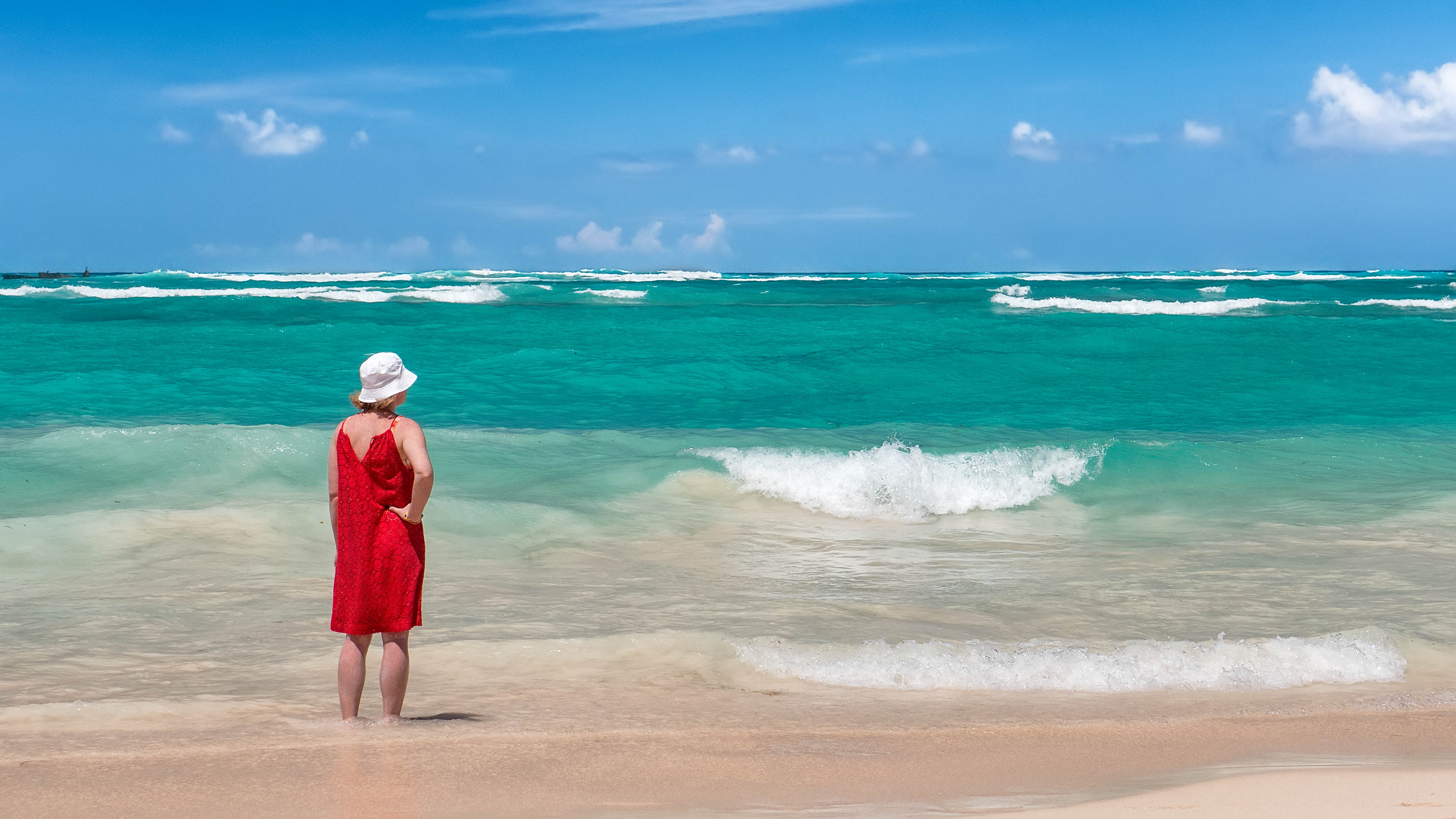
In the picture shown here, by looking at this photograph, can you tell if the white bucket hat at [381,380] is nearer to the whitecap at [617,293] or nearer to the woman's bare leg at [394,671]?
the woman's bare leg at [394,671]

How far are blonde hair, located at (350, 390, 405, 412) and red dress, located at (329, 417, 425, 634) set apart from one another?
0.07 meters

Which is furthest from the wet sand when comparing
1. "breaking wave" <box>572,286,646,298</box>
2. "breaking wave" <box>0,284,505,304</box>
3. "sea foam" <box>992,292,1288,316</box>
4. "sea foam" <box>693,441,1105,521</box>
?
"breaking wave" <box>572,286,646,298</box>

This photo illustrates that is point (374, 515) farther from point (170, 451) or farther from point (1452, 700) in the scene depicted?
point (170, 451)

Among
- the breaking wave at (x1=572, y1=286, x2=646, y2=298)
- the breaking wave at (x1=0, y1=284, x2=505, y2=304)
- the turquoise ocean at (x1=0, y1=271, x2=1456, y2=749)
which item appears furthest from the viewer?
the breaking wave at (x1=572, y1=286, x2=646, y2=298)

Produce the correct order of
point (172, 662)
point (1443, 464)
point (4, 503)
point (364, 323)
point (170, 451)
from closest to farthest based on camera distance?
point (172, 662), point (4, 503), point (170, 451), point (1443, 464), point (364, 323)

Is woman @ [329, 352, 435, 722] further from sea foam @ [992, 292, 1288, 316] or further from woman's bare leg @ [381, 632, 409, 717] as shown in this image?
sea foam @ [992, 292, 1288, 316]

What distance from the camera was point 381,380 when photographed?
3814mm

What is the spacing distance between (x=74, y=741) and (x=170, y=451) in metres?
6.76

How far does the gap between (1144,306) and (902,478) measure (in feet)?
111

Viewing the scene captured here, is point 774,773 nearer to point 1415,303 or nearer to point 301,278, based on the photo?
point 1415,303

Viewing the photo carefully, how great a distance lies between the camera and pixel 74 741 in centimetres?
398

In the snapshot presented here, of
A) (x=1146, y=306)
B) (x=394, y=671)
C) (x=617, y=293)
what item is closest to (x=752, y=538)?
(x=394, y=671)

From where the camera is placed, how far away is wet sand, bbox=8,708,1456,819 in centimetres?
335

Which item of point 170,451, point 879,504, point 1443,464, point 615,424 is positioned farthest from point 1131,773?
point 615,424
